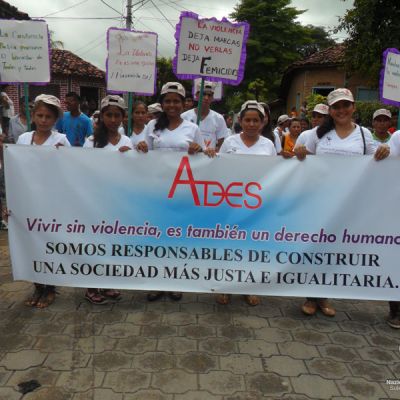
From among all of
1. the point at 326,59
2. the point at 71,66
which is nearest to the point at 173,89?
the point at 326,59

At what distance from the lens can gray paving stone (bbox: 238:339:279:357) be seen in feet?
9.54

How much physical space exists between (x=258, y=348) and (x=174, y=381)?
0.70 metres

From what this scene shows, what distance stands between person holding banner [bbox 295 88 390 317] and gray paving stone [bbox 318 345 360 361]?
140cm

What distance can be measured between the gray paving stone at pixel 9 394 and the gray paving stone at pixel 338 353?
6.41 ft

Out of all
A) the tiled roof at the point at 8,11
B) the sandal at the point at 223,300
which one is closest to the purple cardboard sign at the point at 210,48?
the sandal at the point at 223,300

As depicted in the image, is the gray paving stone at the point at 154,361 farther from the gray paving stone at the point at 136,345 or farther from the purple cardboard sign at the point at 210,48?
the purple cardboard sign at the point at 210,48

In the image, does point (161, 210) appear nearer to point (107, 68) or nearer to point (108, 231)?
point (108, 231)

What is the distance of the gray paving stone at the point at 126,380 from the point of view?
2.49 meters

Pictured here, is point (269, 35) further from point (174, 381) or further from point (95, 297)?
point (174, 381)

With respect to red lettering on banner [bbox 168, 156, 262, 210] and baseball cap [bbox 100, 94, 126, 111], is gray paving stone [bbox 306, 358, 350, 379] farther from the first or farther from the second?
baseball cap [bbox 100, 94, 126, 111]

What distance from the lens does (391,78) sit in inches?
167

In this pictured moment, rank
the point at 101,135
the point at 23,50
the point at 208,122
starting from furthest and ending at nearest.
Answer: the point at 208,122, the point at 23,50, the point at 101,135

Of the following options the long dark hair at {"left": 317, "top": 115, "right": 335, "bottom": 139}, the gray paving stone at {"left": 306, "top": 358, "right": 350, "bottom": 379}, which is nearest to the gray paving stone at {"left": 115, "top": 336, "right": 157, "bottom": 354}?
the gray paving stone at {"left": 306, "top": 358, "right": 350, "bottom": 379}

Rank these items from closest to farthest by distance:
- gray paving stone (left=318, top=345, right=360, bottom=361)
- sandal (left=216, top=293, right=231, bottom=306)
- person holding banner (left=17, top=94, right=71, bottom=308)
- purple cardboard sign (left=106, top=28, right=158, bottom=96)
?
gray paving stone (left=318, top=345, right=360, bottom=361) → person holding banner (left=17, top=94, right=71, bottom=308) → sandal (left=216, top=293, right=231, bottom=306) → purple cardboard sign (left=106, top=28, right=158, bottom=96)
